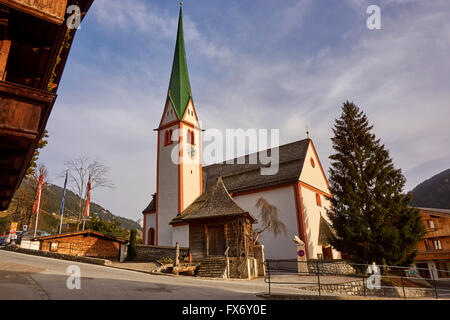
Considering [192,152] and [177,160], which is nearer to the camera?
[177,160]

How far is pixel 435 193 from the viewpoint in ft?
266

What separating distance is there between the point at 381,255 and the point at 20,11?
21.1 meters

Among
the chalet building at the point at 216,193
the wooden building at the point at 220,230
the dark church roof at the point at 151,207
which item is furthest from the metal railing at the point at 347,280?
the dark church roof at the point at 151,207

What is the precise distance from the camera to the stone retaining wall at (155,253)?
2269 centimetres

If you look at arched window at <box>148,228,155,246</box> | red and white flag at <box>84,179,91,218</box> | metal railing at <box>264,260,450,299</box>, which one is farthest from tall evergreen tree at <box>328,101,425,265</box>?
red and white flag at <box>84,179,91,218</box>

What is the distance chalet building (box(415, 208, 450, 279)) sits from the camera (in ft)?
106

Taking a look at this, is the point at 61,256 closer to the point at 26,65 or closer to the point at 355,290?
the point at 26,65

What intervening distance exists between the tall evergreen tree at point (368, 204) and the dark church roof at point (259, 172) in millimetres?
4156

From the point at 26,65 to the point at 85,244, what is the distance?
22733 mm

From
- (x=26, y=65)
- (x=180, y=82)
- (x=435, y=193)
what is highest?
(x=180, y=82)

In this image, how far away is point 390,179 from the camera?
21.1 metres

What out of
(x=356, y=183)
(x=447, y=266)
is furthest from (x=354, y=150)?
(x=447, y=266)

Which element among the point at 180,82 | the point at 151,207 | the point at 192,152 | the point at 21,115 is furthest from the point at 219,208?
the point at 180,82

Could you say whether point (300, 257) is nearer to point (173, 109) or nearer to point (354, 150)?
point (354, 150)
